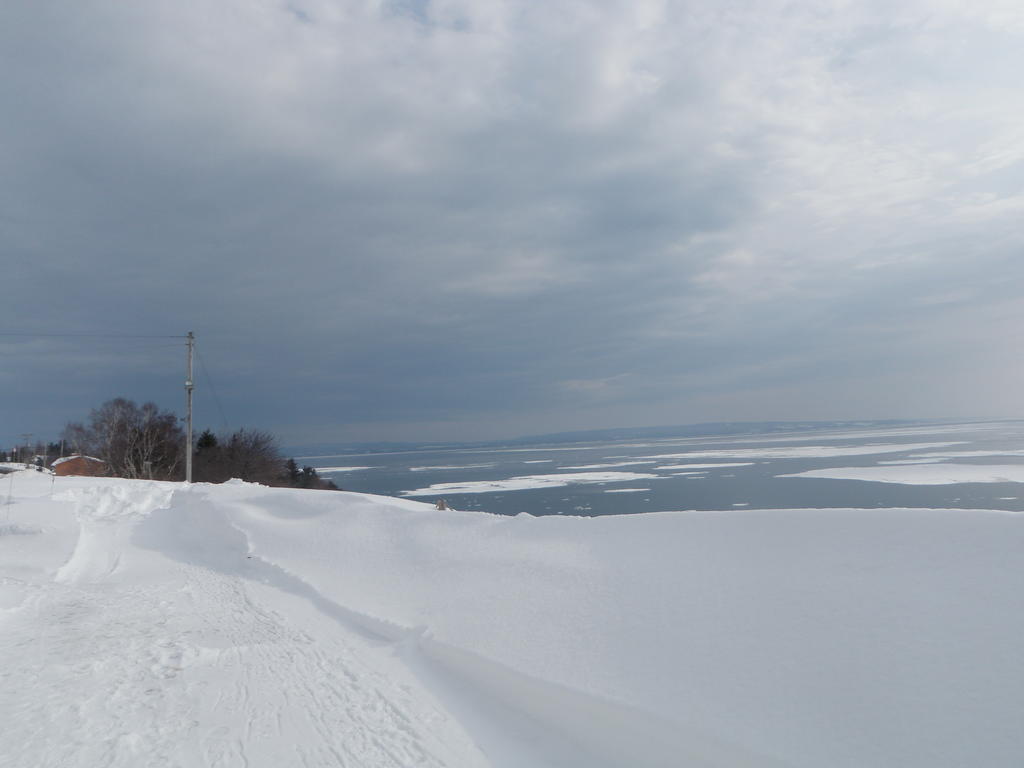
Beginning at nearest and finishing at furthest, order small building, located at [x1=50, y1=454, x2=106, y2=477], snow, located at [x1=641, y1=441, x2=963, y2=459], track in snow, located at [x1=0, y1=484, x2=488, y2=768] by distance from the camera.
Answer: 1. track in snow, located at [x1=0, y1=484, x2=488, y2=768]
2. small building, located at [x1=50, y1=454, x2=106, y2=477]
3. snow, located at [x1=641, y1=441, x2=963, y2=459]

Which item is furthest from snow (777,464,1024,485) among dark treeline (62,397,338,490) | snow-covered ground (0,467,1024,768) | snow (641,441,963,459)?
dark treeline (62,397,338,490)

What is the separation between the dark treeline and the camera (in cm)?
4969

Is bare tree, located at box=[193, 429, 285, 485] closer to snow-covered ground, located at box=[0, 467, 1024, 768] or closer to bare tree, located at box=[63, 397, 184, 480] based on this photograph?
bare tree, located at box=[63, 397, 184, 480]

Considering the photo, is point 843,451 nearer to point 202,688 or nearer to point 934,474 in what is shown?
point 934,474

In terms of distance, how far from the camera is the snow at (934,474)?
25.2m

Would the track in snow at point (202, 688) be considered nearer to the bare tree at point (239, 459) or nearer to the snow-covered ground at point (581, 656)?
the snow-covered ground at point (581, 656)

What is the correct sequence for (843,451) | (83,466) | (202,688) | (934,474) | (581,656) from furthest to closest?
(843,451)
(83,466)
(934,474)
(581,656)
(202,688)

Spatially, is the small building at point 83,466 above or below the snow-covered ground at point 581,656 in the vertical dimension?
above

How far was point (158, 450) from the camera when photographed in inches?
2031

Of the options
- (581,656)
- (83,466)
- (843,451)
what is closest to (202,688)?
(581,656)

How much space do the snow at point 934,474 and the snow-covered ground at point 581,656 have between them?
24.0m

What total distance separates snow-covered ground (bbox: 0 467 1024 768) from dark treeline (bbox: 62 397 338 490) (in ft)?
152

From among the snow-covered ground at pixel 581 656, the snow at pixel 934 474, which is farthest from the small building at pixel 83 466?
the snow at pixel 934 474

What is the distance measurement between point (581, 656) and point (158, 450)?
54.9 m
